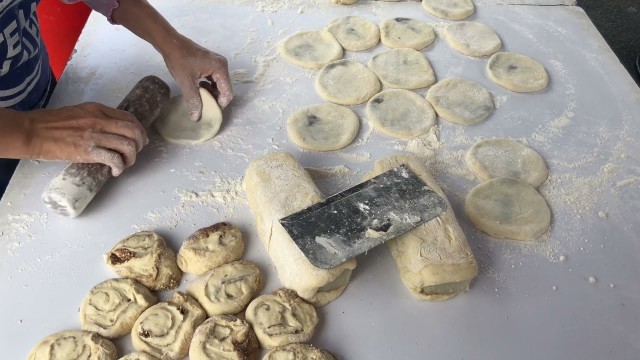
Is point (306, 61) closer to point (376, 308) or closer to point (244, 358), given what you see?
point (376, 308)

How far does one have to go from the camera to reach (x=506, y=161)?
1548mm

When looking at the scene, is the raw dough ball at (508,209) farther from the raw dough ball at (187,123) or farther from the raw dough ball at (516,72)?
the raw dough ball at (187,123)

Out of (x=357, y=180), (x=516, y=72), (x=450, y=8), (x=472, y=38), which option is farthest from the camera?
(x=450, y=8)

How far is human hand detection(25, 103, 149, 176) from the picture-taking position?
1319mm

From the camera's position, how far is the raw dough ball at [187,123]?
1609 millimetres

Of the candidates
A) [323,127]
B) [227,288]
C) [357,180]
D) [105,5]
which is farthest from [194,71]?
[227,288]

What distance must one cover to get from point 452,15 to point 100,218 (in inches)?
61.4

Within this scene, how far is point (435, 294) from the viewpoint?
48.9 inches

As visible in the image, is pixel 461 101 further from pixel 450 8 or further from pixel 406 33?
pixel 450 8

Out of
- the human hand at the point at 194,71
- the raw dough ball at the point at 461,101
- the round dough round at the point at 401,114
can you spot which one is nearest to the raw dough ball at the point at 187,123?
the human hand at the point at 194,71

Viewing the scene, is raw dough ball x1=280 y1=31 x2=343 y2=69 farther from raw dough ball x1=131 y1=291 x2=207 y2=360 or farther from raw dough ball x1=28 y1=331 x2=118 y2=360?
raw dough ball x1=28 y1=331 x2=118 y2=360

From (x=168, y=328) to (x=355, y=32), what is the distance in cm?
134

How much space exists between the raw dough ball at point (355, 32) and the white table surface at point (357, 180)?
0.19 ft

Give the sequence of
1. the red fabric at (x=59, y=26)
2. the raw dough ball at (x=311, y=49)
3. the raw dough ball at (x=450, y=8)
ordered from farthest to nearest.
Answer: the red fabric at (x=59, y=26), the raw dough ball at (x=450, y=8), the raw dough ball at (x=311, y=49)
